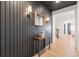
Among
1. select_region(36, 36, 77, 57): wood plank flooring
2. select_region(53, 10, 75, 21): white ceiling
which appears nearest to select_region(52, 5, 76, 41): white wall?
select_region(53, 10, 75, 21): white ceiling

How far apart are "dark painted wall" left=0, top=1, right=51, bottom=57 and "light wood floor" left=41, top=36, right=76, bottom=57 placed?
237 mm

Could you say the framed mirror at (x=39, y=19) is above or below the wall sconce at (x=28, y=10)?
below

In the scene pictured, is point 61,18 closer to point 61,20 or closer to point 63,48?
point 61,20

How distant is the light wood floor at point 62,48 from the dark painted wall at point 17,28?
0.24 metres

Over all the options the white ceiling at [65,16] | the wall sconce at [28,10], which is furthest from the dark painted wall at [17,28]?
the white ceiling at [65,16]

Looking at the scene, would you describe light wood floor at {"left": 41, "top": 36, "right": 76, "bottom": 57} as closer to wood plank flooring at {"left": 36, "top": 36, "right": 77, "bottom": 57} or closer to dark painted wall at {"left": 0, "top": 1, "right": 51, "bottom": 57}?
wood plank flooring at {"left": 36, "top": 36, "right": 77, "bottom": 57}

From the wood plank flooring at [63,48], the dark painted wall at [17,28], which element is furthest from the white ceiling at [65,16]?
the wood plank flooring at [63,48]

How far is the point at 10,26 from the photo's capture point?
1144mm

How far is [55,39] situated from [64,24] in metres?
0.27

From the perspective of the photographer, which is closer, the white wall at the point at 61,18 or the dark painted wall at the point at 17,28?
the dark painted wall at the point at 17,28

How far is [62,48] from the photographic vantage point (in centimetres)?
132

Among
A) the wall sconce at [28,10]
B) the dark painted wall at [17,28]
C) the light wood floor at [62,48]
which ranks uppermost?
the wall sconce at [28,10]

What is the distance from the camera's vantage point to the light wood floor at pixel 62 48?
4.28 ft

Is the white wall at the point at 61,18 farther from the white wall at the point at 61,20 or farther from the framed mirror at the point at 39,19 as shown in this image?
the framed mirror at the point at 39,19
